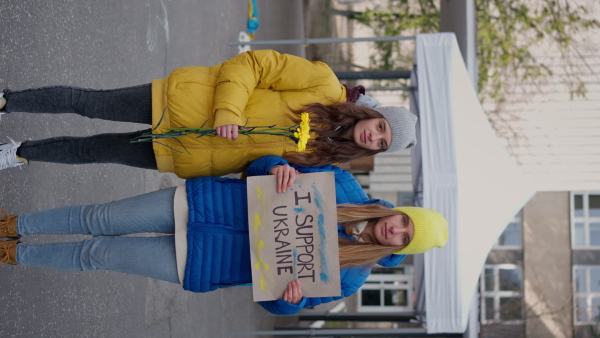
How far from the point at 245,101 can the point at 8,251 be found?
1.45m

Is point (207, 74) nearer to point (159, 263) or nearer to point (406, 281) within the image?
point (159, 263)

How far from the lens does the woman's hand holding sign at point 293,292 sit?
3014 mm

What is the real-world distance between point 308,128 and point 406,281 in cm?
957

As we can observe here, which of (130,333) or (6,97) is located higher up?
(6,97)

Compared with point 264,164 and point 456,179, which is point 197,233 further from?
point 456,179

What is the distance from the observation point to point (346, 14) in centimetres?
1275

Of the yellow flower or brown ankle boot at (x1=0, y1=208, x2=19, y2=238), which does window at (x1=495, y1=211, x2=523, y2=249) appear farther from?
brown ankle boot at (x1=0, y1=208, x2=19, y2=238)

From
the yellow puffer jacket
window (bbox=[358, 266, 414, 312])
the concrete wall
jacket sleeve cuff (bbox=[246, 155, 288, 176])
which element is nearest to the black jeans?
the yellow puffer jacket

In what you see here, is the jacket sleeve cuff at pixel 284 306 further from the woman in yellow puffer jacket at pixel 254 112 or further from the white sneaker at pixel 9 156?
the white sneaker at pixel 9 156

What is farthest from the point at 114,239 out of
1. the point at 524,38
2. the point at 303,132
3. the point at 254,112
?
the point at 524,38

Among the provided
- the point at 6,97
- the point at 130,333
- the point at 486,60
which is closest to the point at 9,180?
the point at 6,97

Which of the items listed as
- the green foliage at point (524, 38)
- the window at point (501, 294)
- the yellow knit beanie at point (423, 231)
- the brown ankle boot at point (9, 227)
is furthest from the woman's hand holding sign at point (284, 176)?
the window at point (501, 294)

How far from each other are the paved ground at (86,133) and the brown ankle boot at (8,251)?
58cm

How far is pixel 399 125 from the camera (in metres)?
3.17
